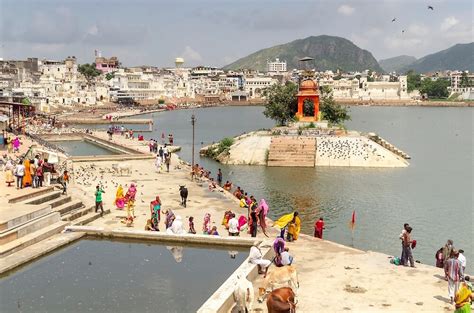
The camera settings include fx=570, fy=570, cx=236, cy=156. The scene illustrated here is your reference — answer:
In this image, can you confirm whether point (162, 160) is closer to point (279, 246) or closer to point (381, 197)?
point (381, 197)

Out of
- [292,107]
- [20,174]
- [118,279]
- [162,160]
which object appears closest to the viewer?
[118,279]

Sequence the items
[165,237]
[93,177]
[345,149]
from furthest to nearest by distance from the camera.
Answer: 1. [345,149]
2. [93,177]
3. [165,237]

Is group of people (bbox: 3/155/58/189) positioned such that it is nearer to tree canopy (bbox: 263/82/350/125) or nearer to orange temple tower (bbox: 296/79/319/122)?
orange temple tower (bbox: 296/79/319/122)

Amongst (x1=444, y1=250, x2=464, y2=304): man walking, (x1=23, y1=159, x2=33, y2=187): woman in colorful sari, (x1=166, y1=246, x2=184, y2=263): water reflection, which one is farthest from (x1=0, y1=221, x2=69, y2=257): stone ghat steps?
(x1=444, y1=250, x2=464, y2=304): man walking

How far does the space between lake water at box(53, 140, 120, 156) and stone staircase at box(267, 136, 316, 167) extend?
13718 mm

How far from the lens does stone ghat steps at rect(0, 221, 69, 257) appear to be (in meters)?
15.6

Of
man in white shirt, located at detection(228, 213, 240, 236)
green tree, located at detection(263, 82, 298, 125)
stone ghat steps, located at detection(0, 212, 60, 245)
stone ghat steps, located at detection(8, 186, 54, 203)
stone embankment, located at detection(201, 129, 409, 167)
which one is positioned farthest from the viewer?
green tree, located at detection(263, 82, 298, 125)

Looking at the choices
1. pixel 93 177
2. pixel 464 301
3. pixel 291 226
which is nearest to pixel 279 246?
pixel 291 226

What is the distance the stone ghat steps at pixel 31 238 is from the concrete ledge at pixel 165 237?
423 millimetres

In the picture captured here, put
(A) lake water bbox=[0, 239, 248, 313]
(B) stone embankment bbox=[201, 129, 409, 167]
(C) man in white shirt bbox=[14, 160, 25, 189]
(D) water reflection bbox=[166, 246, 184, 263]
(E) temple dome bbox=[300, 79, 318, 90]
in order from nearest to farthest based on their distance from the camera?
(A) lake water bbox=[0, 239, 248, 313], (D) water reflection bbox=[166, 246, 184, 263], (C) man in white shirt bbox=[14, 160, 25, 189], (B) stone embankment bbox=[201, 129, 409, 167], (E) temple dome bbox=[300, 79, 318, 90]

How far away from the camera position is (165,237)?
57.8 feet

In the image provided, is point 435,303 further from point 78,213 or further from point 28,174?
point 28,174

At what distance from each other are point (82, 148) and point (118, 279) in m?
41.5

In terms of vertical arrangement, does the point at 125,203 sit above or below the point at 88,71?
below
